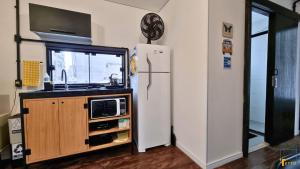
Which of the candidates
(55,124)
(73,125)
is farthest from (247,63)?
(55,124)

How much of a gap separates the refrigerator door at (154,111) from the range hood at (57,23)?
115 centimetres

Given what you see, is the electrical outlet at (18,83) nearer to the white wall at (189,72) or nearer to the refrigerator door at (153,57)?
the refrigerator door at (153,57)

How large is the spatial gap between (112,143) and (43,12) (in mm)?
2054

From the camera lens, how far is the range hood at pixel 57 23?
1908 millimetres

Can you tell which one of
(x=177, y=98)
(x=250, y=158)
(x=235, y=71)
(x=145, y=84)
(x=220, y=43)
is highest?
(x=220, y=43)

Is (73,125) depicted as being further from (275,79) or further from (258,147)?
(275,79)

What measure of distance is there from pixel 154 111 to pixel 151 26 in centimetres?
145

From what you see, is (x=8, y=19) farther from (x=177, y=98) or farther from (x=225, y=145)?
(x=225, y=145)

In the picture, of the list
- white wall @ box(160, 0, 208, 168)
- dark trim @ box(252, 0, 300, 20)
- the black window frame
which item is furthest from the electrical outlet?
dark trim @ box(252, 0, 300, 20)

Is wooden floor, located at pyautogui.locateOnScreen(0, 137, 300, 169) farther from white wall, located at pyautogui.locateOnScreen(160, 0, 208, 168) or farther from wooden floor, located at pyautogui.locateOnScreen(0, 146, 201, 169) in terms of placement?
white wall, located at pyautogui.locateOnScreen(160, 0, 208, 168)

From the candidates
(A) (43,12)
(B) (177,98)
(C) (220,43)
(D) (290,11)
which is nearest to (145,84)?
(B) (177,98)

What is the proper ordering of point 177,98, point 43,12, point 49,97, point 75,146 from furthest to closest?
point 177,98, point 43,12, point 75,146, point 49,97

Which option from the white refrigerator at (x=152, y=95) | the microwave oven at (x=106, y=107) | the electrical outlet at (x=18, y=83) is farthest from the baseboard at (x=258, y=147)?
the electrical outlet at (x=18, y=83)

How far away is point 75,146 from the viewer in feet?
5.94
